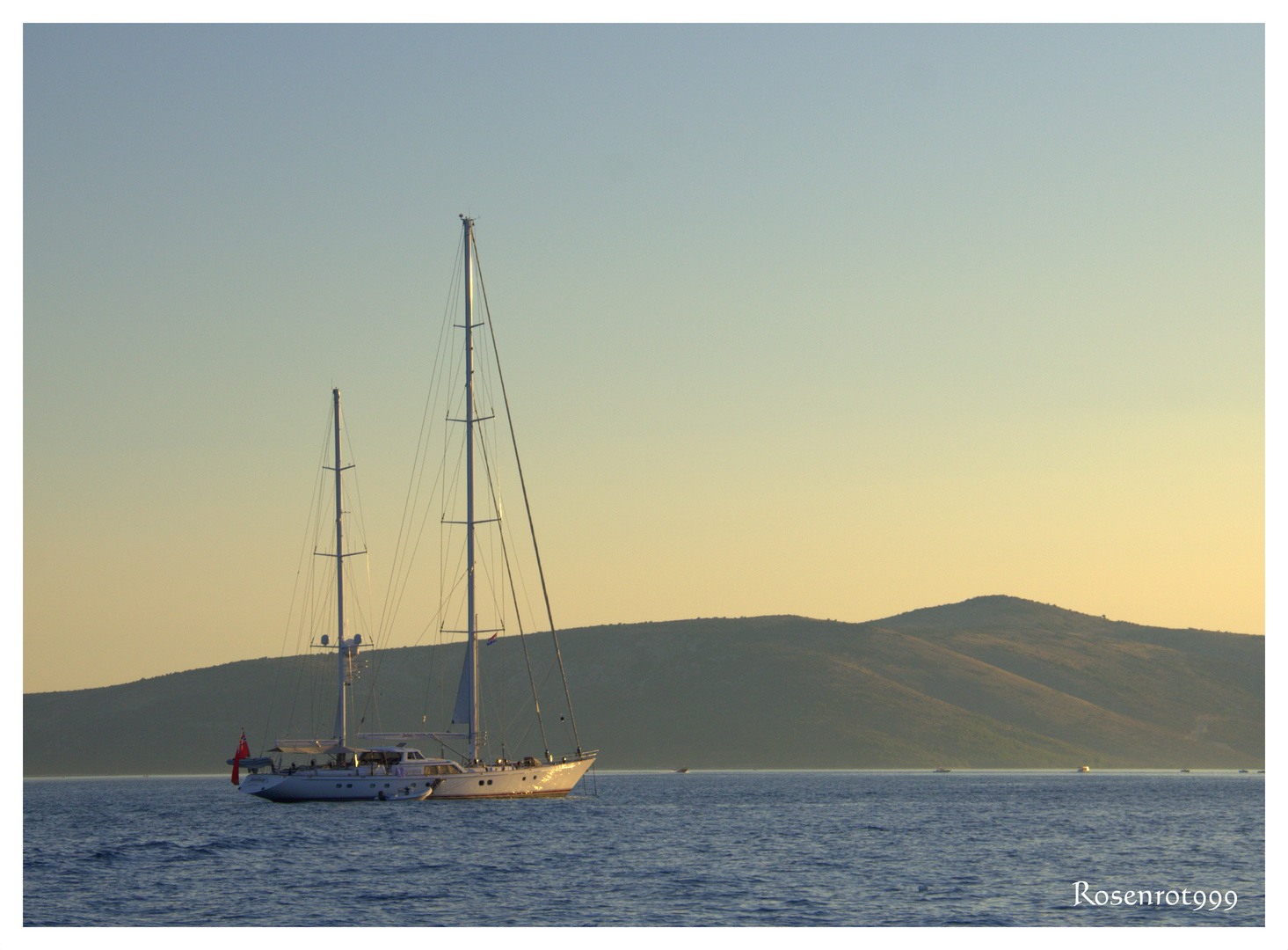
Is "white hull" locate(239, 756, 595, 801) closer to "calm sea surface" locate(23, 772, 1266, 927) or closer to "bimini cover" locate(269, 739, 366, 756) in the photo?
"calm sea surface" locate(23, 772, 1266, 927)

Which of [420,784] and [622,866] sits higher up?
[420,784]

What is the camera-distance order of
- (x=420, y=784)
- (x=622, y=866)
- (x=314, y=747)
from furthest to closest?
(x=314, y=747) < (x=420, y=784) < (x=622, y=866)

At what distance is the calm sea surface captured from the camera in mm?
40188

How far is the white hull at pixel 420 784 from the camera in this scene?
76.6 meters

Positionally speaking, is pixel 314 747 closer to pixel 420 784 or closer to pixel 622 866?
pixel 420 784

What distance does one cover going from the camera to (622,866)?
170ft

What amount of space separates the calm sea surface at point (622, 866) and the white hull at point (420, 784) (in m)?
1.19

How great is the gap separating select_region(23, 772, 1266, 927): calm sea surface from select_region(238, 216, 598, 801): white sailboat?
1394 mm

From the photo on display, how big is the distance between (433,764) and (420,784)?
183 centimetres

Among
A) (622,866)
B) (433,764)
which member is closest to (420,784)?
(433,764)

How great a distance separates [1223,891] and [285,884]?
30.3 metres

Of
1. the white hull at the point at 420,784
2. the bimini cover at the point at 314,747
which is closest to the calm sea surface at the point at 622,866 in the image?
the white hull at the point at 420,784

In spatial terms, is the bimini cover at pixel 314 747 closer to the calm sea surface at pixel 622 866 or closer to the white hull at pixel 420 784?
the white hull at pixel 420 784
